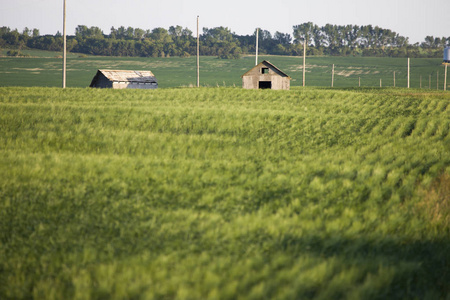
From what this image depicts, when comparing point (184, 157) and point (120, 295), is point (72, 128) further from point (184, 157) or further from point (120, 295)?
point (120, 295)

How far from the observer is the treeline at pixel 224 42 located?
129625 mm

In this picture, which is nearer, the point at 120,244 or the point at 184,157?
the point at 120,244

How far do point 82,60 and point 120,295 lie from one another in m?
119

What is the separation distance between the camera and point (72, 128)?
1496 centimetres

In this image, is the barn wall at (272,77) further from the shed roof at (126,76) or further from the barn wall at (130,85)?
the shed roof at (126,76)

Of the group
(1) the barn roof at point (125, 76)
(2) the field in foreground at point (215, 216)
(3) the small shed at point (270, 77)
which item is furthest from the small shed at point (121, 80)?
(2) the field in foreground at point (215, 216)

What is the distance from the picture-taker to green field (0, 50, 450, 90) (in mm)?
83663

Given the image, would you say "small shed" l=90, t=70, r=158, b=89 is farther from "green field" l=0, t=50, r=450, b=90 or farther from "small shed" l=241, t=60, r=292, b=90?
"green field" l=0, t=50, r=450, b=90

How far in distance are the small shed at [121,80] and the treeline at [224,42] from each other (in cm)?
8361

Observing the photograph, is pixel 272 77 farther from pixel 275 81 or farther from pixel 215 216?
pixel 215 216

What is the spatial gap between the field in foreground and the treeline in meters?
118

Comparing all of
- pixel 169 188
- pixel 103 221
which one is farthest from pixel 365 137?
pixel 103 221

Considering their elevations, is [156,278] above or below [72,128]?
below

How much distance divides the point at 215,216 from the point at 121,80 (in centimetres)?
3979
